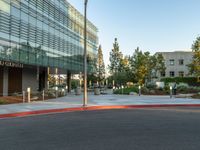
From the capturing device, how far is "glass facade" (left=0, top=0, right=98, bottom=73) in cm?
3497

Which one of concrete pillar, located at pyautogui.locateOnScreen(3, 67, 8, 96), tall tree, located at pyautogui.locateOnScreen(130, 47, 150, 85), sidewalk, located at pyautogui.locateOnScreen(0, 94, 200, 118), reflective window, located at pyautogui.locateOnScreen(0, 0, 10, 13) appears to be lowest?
sidewalk, located at pyautogui.locateOnScreen(0, 94, 200, 118)

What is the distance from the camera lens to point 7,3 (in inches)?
1368

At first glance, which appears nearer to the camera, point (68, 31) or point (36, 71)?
point (36, 71)

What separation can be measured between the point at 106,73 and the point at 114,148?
98.8 meters

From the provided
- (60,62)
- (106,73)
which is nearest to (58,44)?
(60,62)

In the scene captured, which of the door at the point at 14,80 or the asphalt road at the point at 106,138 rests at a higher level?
the door at the point at 14,80

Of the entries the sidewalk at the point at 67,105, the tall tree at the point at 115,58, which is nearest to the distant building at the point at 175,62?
the tall tree at the point at 115,58

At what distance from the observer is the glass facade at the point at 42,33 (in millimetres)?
34969

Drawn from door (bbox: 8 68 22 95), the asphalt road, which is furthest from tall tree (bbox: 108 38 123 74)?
the asphalt road

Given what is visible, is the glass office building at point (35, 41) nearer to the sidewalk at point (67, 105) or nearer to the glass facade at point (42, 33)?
the glass facade at point (42, 33)

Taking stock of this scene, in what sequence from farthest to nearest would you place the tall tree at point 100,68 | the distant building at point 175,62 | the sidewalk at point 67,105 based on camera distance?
the distant building at point 175,62 → the tall tree at point 100,68 → the sidewalk at point 67,105

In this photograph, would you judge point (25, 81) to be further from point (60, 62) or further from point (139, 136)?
point (139, 136)

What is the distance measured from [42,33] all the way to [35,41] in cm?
253

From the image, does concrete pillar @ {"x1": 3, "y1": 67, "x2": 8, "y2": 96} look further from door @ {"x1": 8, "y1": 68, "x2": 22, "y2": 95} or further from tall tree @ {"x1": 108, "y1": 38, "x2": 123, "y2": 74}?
tall tree @ {"x1": 108, "y1": 38, "x2": 123, "y2": 74}
